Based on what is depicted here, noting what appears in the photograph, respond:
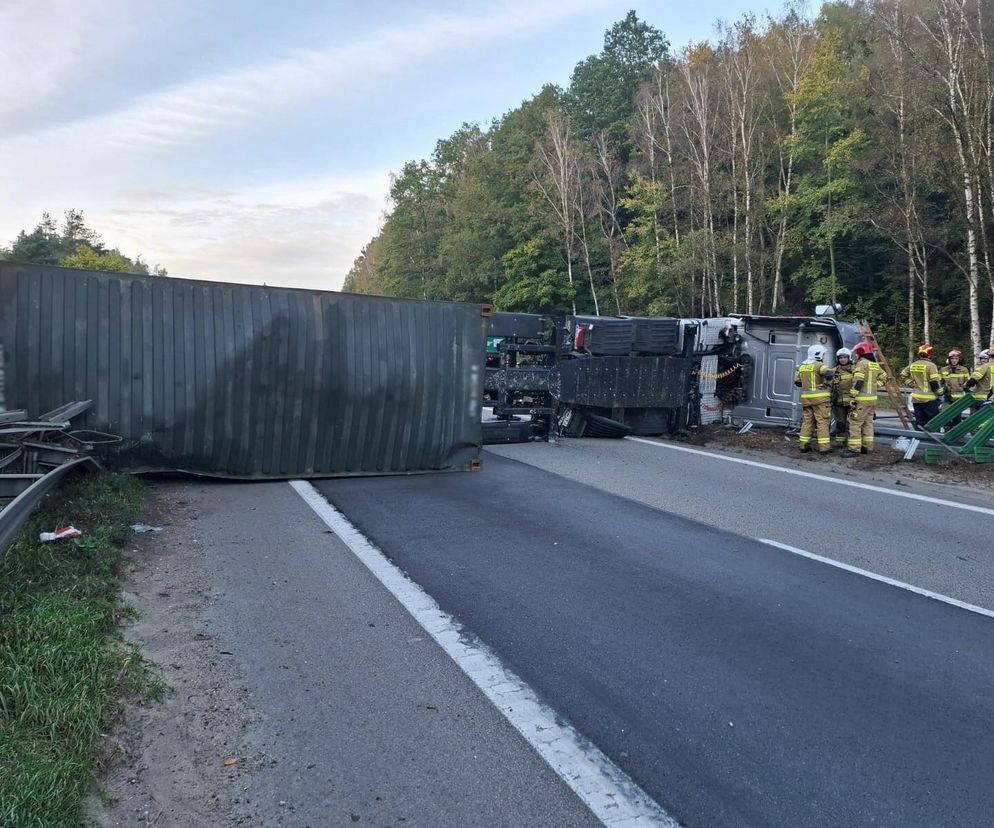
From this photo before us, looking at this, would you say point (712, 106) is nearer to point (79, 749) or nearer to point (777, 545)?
point (777, 545)

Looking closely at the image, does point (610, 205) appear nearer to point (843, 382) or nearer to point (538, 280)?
point (538, 280)

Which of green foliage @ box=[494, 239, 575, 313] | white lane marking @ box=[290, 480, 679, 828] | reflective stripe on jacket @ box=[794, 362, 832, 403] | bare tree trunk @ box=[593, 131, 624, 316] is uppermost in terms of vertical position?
bare tree trunk @ box=[593, 131, 624, 316]

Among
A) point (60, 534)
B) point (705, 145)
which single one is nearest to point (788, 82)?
point (705, 145)

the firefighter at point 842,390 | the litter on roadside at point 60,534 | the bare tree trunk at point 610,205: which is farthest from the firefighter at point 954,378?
the bare tree trunk at point 610,205

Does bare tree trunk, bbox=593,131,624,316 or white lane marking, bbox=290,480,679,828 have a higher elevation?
bare tree trunk, bbox=593,131,624,316

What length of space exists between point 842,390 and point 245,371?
846cm

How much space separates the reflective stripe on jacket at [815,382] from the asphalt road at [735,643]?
342 centimetres

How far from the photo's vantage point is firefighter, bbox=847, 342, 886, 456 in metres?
11.7

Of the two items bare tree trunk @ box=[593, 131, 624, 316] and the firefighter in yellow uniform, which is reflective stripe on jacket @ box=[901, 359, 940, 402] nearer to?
the firefighter in yellow uniform

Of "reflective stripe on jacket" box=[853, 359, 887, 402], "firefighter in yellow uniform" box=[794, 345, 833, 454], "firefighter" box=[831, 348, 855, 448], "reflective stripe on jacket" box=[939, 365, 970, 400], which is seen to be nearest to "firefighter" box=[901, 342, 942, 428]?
"reflective stripe on jacket" box=[939, 365, 970, 400]

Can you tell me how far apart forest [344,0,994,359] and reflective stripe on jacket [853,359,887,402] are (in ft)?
37.3

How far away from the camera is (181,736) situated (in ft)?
11.6

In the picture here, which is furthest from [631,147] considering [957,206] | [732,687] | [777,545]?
[732,687]

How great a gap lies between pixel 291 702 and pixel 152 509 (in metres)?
4.64
